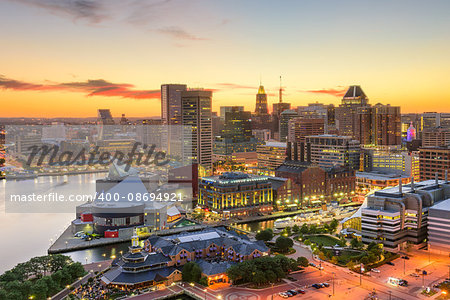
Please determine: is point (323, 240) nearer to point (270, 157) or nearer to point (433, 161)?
point (433, 161)

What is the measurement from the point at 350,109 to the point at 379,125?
1402 centimetres

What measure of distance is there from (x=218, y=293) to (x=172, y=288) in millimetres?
2126

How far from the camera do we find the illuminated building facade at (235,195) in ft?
107

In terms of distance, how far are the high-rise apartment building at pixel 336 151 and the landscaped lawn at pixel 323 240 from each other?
22.3m

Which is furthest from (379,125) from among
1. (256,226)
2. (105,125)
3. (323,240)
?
(105,125)

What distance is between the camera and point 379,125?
78500mm

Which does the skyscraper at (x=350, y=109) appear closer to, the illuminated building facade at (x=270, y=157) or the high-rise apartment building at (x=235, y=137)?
the high-rise apartment building at (x=235, y=137)

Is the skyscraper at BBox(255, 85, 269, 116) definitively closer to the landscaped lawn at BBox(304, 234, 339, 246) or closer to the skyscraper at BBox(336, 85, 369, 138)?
the skyscraper at BBox(336, 85, 369, 138)

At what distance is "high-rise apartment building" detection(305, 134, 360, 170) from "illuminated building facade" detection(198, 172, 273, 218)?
53.3 ft

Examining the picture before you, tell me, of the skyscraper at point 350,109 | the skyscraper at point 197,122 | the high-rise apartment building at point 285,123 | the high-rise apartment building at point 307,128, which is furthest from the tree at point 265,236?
the high-rise apartment building at point 285,123

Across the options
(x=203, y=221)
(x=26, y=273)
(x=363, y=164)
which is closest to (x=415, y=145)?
(x=363, y=164)

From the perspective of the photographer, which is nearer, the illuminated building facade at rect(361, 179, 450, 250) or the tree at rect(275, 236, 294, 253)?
the tree at rect(275, 236, 294, 253)

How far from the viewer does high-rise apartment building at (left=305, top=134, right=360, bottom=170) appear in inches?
1911

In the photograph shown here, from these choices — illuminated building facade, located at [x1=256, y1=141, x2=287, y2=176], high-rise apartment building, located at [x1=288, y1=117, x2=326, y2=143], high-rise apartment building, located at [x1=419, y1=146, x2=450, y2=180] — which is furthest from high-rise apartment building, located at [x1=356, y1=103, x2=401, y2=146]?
high-rise apartment building, located at [x1=419, y1=146, x2=450, y2=180]
